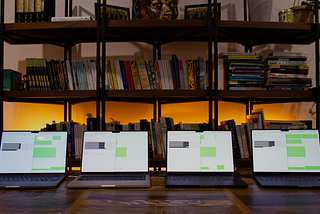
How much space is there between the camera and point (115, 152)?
1286mm

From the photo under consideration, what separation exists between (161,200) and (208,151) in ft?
1.49

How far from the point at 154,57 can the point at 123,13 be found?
0.46 m

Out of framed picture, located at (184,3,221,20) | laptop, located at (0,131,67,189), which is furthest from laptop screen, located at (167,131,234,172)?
framed picture, located at (184,3,221,20)

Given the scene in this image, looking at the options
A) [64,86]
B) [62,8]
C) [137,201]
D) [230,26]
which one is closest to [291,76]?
[230,26]

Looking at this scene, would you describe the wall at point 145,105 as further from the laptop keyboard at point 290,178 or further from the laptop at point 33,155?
the laptop keyboard at point 290,178

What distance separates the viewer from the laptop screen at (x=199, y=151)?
4.17 ft

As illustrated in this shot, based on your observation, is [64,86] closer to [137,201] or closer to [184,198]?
[137,201]

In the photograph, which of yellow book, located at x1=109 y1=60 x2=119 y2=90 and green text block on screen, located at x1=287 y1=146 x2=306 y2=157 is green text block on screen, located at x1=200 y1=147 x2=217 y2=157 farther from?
yellow book, located at x1=109 y1=60 x2=119 y2=90

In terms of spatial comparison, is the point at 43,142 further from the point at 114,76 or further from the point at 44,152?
the point at 114,76

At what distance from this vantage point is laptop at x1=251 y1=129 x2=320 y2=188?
1265 millimetres

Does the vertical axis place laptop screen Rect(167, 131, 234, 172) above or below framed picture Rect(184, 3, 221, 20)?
below

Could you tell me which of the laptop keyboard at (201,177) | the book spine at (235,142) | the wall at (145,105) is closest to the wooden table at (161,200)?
the laptop keyboard at (201,177)

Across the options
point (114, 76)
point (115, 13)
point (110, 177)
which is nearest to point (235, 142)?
point (110, 177)

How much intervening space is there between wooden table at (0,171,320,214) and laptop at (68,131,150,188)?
150 millimetres
